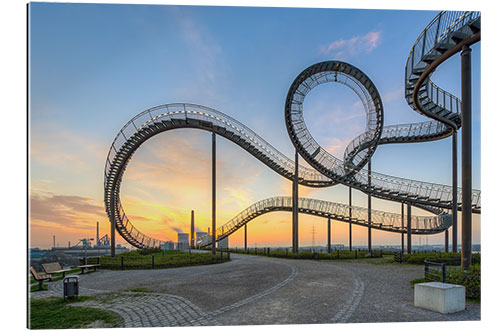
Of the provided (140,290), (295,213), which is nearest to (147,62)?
(140,290)

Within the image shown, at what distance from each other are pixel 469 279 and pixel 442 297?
246 cm

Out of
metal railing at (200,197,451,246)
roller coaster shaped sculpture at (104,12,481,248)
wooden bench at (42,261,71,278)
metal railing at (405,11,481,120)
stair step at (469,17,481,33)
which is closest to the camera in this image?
stair step at (469,17,481,33)

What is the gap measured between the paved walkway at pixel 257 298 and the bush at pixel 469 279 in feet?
2.06

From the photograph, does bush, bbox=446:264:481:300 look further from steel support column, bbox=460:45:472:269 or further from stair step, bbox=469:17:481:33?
stair step, bbox=469:17:481:33

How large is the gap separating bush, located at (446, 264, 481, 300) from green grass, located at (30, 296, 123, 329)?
9560mm

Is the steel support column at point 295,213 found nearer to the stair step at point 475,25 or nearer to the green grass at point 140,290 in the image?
the green grass at point 140,290

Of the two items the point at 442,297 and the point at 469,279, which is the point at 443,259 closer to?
the point at 469,279

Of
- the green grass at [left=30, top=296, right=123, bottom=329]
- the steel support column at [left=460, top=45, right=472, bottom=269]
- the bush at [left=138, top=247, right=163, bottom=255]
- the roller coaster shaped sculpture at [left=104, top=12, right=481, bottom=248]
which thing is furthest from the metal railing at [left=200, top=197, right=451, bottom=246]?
the green grass at [left=30, top=296, right=123, bottom=329]

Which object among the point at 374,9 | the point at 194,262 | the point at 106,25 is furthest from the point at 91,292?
the point at 374,9

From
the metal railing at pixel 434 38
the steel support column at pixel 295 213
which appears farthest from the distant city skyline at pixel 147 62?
the steel support column at pixel 295 213

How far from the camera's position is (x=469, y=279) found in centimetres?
972

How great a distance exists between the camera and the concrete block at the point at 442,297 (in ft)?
26.4

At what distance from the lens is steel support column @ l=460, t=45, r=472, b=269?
1077 centimetres

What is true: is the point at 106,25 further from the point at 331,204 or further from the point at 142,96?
the point at 331,204
